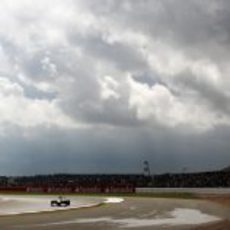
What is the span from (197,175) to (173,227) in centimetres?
9344

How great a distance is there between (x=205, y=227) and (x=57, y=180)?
12316cm

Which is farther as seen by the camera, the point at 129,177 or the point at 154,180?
the point at 129,177

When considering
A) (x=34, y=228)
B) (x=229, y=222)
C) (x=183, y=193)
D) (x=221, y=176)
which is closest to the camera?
(x=34, y=228)

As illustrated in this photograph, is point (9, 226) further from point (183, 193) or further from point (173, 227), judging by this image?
point (183, 193)

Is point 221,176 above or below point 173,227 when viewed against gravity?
above

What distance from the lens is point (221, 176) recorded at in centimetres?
11212

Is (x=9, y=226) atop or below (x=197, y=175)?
below

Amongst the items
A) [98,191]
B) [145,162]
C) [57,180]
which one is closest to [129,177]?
[145,162]

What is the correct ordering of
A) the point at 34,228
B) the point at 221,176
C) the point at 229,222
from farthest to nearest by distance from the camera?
the point at 221,176 → the point at 229,222 → the point at 34,228

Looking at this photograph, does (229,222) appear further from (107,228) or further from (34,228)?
(34,228)

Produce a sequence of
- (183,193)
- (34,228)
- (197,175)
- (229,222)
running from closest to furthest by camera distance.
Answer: (34,228) < (229,222) < (183,193) < (197,175)

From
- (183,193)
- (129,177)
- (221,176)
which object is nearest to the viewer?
(183,193)

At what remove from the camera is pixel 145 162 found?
151m

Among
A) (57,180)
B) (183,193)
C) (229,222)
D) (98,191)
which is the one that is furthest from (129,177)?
(229,222)
